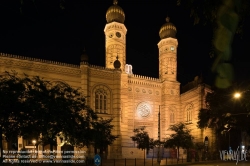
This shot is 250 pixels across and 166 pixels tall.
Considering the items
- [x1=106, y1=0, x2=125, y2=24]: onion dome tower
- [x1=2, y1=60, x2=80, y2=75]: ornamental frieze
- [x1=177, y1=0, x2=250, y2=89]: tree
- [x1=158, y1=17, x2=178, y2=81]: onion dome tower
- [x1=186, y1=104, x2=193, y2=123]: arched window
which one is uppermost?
[x1=106, y1=0, x2=125, y2=24]: onion dome tower

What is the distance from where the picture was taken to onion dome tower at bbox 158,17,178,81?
4256 cm

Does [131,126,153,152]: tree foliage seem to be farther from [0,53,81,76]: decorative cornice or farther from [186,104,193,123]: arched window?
[0,53,81,76]: decorative cornice

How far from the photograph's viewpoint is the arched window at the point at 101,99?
34.9 m

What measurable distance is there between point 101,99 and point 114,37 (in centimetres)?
992

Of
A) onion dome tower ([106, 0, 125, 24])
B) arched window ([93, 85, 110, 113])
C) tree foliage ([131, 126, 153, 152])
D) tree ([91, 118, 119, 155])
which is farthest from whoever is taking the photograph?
onion dome tower ([106, 0, 125, 24])

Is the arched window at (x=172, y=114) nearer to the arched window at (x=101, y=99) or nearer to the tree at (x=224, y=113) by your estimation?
the tree at (x=224, y=113)

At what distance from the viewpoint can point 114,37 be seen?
40500 millimetres

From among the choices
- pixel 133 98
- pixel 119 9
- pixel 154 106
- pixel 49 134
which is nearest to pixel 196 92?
pixel 154 106

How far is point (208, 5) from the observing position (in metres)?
4.78

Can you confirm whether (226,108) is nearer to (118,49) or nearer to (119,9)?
(118,49)

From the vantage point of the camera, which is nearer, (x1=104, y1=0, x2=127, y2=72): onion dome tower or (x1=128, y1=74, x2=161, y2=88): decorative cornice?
(x1=128, y1=74, x2=161, y2=88): decorative cornice

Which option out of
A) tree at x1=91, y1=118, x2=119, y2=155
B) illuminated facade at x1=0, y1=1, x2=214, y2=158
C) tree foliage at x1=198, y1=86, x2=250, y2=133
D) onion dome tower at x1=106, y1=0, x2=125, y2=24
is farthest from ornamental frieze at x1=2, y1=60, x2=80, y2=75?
tree foliage at x1=198, y1=86, x2=250, y2=133

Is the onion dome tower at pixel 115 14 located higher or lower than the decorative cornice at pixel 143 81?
higher

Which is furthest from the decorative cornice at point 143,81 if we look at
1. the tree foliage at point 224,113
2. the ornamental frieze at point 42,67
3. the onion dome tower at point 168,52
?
the ornamental frieze at point 42,67
